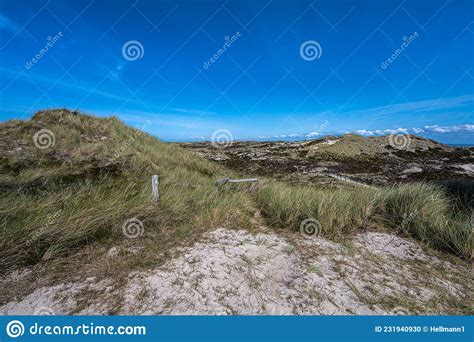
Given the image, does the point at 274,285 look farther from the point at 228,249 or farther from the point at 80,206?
the point at 80,206

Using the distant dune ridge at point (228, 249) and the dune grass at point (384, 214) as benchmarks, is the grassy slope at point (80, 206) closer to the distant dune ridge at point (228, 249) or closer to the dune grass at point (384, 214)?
the distant dune ridge at point (228, 249)

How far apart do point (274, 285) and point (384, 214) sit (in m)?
3.34

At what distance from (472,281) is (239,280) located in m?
3.02

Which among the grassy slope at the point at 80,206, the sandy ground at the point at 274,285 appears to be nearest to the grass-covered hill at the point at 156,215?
the grassy slope at the point at 80,206

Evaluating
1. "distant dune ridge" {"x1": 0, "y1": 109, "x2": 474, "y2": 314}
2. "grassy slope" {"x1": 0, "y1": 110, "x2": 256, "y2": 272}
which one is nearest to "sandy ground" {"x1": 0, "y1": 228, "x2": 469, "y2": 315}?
"distant dune ridge" {"x1": 0, "y1": 109, "x2": 474, "y2": 314}

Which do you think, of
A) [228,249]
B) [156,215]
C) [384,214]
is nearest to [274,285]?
[228,249]

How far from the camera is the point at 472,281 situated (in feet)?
10.9

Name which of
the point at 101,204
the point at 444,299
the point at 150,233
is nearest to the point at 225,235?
the point at 150,233

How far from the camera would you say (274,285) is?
3.03 m

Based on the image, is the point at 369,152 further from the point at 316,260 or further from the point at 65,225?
the point at 65,225

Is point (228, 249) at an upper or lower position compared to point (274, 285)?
upper

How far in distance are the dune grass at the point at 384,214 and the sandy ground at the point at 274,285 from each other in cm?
57

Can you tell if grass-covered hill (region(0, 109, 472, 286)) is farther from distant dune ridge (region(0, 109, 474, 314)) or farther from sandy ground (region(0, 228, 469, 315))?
sandy ground (region(0, 228, 469, 315))

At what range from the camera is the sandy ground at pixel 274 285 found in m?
2.67
